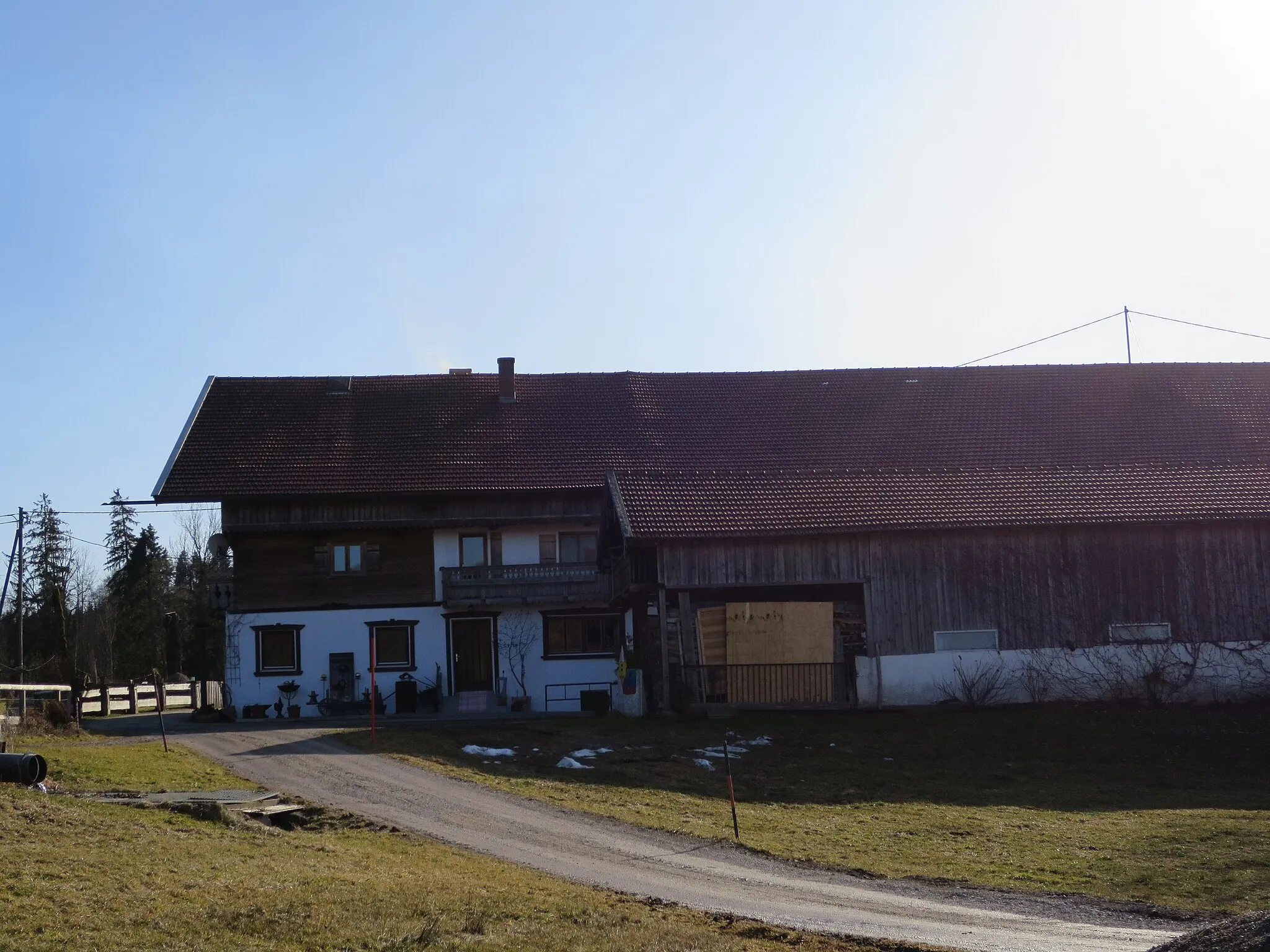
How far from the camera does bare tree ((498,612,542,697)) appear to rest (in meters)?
36.7

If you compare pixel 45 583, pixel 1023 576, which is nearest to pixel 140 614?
pixel 45 583

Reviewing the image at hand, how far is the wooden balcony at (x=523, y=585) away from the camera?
36094 mm

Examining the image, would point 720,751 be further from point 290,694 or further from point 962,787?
point 290,694

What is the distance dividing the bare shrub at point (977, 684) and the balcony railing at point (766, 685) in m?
2.33

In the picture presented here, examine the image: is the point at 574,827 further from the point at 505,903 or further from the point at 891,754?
the point at 891,754

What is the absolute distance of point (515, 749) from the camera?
24.2 meters

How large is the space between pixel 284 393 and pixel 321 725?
15.2 metres

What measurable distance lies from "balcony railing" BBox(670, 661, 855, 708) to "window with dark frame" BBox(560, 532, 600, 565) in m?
9.50

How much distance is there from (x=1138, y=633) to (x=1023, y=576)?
3.02m

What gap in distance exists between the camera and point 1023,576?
2988 centimetres

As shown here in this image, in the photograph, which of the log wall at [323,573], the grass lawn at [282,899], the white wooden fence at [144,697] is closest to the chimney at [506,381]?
the log wall at [323,573]

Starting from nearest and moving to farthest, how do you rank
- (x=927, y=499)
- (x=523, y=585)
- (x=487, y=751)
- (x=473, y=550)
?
(x=487, y=751)
(x=927, y=499)
(x=523, y=585)
(x=473, y=550)

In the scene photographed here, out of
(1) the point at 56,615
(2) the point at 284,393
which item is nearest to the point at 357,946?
(2) the point at 284,393

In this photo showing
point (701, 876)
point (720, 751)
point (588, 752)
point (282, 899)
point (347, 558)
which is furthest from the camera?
point (347, 558)
